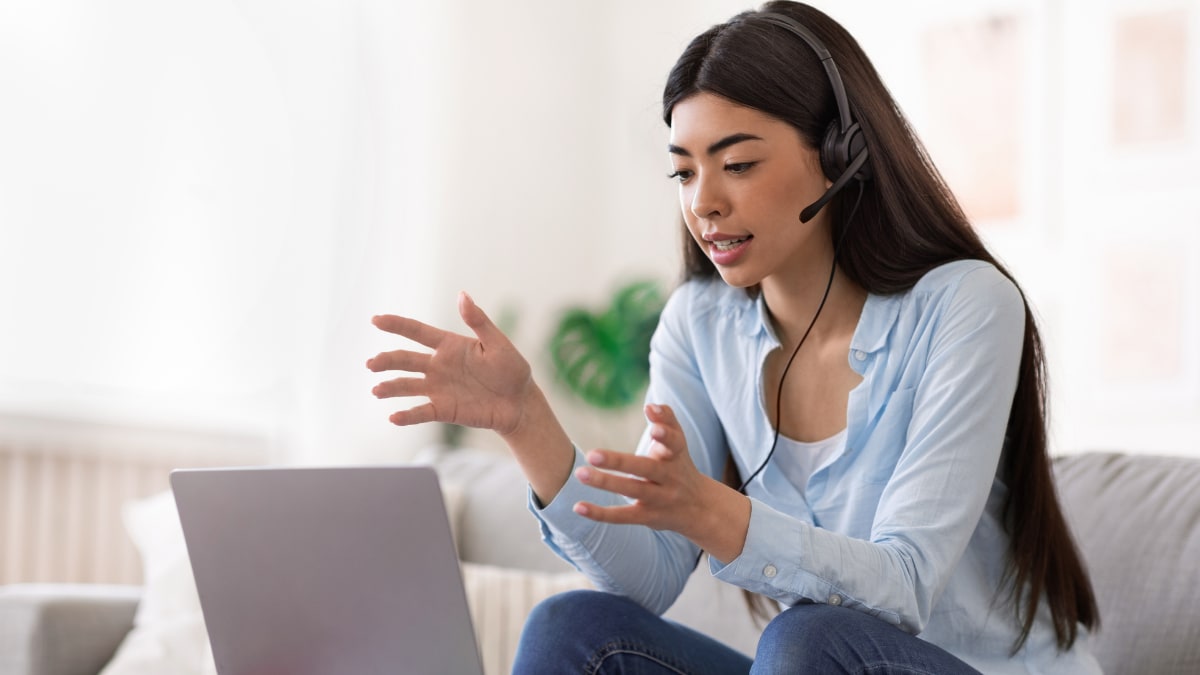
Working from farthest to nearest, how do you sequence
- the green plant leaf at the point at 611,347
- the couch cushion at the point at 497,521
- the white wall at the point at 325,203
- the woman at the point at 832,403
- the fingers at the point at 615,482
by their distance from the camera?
the green plant leaf at the point at 611,347 → the white wall at the point at 325,203 → the couch cushion at the point at 497,521 → the woman at the point at 832,403 → the fingers at the point at 615,482

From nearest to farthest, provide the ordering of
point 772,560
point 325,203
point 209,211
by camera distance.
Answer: point 772,560 → point 209,211 → point 325,203

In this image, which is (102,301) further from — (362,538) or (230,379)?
(362,538)

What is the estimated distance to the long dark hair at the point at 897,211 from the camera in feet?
3.84

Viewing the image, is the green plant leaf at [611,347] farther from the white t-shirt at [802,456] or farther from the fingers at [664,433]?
the fingers at [664,433]

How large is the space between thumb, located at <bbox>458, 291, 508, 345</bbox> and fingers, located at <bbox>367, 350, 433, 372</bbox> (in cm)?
5

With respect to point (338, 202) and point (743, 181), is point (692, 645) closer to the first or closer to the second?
point (743, 181)

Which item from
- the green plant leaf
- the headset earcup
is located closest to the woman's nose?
the headset earcup

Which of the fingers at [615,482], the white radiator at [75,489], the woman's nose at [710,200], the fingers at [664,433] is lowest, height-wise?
the white radiator at [75,489]

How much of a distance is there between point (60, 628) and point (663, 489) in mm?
1304

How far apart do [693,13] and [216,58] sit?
1.52m

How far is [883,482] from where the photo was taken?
1.19 m

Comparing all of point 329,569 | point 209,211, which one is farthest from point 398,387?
point 209,211

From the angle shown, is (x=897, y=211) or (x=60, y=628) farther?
(x=60, y=628)

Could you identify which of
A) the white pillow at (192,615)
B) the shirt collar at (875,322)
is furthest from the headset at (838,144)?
the white pillow at (192,615)
